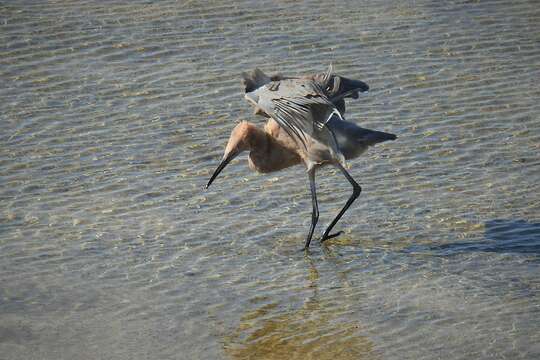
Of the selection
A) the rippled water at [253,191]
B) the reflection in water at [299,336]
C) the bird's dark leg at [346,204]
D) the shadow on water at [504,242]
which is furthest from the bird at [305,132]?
the reflection in water at [299,336]

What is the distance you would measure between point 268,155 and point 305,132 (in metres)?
0.66

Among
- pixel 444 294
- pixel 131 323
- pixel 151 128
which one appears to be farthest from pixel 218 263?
pixel 151 128

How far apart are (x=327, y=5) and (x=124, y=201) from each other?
5122 mm

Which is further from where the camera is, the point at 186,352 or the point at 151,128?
the point at 151,128

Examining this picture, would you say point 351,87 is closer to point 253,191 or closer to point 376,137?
point 376,137

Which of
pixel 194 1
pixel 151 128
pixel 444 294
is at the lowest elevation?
pixel 444 294

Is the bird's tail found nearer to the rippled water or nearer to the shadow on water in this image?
the rippled water

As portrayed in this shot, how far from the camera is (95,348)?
5.46 m

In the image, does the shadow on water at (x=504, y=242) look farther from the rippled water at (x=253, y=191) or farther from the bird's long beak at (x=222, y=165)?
the bird's long beak at (x=222, y=165)

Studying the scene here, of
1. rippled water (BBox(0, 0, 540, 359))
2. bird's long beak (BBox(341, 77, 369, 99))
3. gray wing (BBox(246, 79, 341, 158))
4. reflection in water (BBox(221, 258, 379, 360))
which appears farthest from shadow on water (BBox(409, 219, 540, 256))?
bird's long beak (BBox(341, 77, 369, 99))

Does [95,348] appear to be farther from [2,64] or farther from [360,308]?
[2,64]

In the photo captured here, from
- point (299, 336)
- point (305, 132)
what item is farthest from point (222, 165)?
point (299, 336)

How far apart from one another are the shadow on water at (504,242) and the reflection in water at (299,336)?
1225mm

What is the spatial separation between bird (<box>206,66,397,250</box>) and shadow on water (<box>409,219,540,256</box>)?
0.89m
